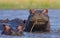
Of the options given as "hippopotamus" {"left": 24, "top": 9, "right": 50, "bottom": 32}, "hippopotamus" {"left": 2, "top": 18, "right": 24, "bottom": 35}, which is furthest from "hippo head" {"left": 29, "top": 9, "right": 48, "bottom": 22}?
"hippopotamus" {"left": 2, "top": 18, "right": 24, "bottom": 35}

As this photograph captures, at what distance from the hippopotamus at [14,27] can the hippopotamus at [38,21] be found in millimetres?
52

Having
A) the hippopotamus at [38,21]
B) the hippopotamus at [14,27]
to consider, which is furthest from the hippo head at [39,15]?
the hippopotamus at [14,27]

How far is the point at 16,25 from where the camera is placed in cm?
150

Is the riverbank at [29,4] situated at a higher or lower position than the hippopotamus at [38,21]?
higher

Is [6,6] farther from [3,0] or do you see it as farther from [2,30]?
[2,30]

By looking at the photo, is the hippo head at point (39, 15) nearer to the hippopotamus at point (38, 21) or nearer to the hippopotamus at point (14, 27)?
the hippopotamus at point (38, 21)

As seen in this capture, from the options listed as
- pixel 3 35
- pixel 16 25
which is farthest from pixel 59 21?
pixel 3 35

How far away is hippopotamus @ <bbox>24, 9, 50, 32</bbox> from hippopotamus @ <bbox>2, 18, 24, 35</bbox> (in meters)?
0.05

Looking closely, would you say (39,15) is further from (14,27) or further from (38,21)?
(14,27)

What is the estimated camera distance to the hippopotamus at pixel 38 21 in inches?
56.1

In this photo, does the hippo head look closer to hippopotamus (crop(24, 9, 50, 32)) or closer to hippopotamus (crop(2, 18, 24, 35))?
hippopotamus (crop(24, 9, 50, 32))

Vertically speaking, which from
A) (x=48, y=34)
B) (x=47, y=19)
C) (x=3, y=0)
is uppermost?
(x=3, y=0)

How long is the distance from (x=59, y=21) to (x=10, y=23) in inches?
14.9

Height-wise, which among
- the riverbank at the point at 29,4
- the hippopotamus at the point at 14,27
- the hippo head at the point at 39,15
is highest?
the riverbank at the point at 29,4
